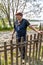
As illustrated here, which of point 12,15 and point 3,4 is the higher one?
point 3,4

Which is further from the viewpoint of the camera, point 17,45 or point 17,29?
point 17,29

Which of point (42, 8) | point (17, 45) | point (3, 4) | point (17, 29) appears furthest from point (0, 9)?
point (17, 45)

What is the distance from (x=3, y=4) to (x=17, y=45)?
7.86 meters

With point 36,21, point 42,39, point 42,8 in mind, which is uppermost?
point 42,39

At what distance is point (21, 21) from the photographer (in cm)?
530

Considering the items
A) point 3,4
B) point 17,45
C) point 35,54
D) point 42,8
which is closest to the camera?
point 17,45

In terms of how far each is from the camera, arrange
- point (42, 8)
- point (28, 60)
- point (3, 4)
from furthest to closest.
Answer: point (42, 8) < point (3, 4) < point (28, 60)

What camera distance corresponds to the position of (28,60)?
516cm

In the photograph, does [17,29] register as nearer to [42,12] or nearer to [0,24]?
[0,24]

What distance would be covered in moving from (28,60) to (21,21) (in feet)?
3.18

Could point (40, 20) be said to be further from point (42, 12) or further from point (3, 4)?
point (3, 4)

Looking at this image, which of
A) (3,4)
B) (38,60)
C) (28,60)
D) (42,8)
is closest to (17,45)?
(28,60)

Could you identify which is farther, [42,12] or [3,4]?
[42,12]

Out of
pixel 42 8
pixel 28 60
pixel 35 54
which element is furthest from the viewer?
pixel 42 8
